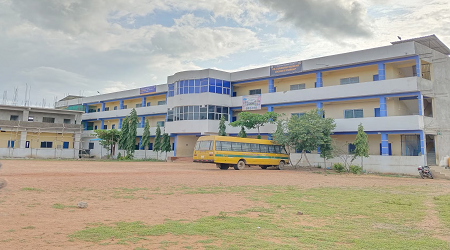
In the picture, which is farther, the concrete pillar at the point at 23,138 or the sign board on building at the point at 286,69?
the concrete pillar at the point at 23,138

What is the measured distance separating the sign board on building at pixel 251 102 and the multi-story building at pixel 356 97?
0.10 metres

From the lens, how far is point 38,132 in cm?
4009

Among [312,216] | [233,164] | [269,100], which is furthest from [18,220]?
[269,100]

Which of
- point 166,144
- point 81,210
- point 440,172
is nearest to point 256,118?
point 166,144

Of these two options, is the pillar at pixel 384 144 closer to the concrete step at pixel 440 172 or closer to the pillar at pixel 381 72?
the concrete step at pixel 440 172

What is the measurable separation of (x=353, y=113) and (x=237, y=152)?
38.8 feet

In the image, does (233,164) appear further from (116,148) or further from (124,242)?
(116,148)

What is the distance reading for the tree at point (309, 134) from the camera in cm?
2427

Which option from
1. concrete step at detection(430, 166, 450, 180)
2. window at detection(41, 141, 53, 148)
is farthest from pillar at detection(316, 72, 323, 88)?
window at detection(41, 141, 53, 148)

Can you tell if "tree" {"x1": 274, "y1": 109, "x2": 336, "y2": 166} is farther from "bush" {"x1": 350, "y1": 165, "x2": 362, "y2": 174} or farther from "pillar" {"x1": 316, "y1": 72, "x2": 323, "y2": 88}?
"pillar" {"x1": 316, "y1": 72, "x2": 323, "y2": 88}

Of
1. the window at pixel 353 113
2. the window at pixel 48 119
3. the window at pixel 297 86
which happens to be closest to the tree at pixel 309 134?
the window at pixel 353 113

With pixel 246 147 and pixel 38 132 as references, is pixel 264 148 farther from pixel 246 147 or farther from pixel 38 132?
pixel 38 132

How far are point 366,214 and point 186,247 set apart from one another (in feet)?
16.9

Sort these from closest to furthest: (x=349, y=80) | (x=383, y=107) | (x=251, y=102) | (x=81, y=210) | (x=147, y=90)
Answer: (x=81, y=210) < (x=383, y=107) < (x=349, y=80) < (x=251, y=102) < (x=147, y=90)
